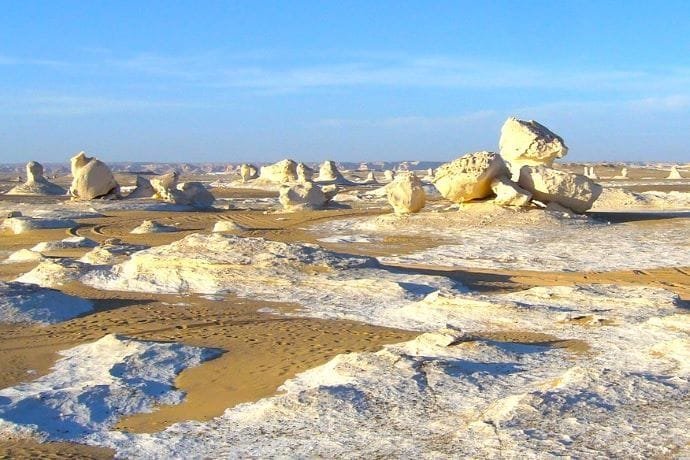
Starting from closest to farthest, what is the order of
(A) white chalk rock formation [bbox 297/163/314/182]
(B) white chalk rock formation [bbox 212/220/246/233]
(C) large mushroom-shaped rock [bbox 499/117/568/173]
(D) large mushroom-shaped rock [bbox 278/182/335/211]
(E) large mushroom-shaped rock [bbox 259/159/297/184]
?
(B) white chalk rock formation [bbox 212/220/246/233] < (C) large mushroom-shaped rock [bbox 499/117/568/173] < (D) large mushroom-shaped rock [bbox 278/182/335/211] < (A) white chalk rock formation [bbox 297/163/314/182] < (E) large mushroom-shaped rock [bbox 259/159/297/184]

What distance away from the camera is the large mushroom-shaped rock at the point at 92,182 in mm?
31578

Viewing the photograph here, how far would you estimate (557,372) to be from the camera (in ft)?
25.2

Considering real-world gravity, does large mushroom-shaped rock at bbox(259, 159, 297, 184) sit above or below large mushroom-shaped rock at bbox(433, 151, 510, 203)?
below

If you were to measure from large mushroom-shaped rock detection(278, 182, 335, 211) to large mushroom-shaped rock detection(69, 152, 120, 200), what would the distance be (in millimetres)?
8483

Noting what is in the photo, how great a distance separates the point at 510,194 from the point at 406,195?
282 cm

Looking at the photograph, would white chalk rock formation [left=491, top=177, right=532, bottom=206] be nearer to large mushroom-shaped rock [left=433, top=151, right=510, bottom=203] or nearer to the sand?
large mushroom-shaped rock [left=433, top=151, right=510, bottom=203]

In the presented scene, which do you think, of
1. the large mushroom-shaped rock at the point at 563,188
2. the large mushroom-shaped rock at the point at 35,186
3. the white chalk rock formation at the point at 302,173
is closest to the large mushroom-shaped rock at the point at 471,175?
the large mushroom-shaped rock at the point at 563,188

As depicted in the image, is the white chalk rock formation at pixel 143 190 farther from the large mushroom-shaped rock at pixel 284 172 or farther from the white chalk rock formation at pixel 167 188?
the large mushroom-shaped rock at pixel 284 172

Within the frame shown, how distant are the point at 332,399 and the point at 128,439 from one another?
155cm

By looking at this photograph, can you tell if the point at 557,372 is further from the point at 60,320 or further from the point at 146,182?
the point at 146,182

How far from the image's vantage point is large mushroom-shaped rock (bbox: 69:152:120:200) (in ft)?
104

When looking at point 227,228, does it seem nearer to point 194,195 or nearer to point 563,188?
point 563,188

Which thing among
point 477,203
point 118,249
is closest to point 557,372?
point 118,249

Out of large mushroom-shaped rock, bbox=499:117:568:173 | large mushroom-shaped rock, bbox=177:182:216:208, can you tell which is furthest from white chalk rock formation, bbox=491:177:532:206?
large mushroom-shaped rock, bbox=177:182:216:208
